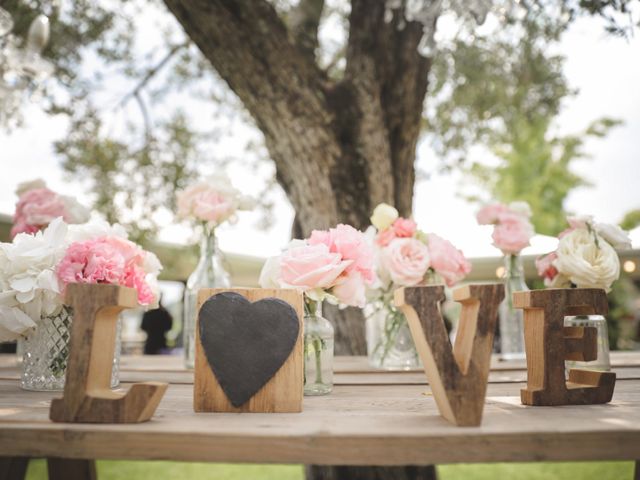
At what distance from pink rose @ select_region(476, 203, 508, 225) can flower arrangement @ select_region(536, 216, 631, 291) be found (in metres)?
0.52

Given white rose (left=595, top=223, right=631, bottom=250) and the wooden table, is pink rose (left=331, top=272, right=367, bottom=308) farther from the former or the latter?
white rose (left=595, top=223, right=631, bottom=250)

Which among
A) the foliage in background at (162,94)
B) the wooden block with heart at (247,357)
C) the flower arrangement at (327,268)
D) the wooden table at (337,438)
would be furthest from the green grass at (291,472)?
the wooden table at (337,438)

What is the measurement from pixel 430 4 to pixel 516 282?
4.10 ft

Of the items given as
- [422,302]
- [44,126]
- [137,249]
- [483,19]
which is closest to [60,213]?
[137,249]

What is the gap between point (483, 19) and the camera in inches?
74.4

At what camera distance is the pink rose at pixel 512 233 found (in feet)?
6.48

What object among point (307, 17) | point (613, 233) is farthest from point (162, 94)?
point (613, 233)

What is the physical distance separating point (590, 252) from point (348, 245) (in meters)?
0.74

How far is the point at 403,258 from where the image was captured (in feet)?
4.96

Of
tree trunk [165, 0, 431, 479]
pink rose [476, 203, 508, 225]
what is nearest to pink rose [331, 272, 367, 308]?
pink rose [476, 203, 508, 225]

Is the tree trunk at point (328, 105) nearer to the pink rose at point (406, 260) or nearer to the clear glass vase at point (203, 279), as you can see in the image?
the clear glass vase at point (203, 279)

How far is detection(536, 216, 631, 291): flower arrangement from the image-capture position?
1.38 meters

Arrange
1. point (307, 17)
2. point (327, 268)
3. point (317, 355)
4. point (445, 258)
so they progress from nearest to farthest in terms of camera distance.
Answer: point (327, 268), point (317, 355), point (445, 258), point (307, 17)

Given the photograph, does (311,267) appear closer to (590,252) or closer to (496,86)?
(590,252)
